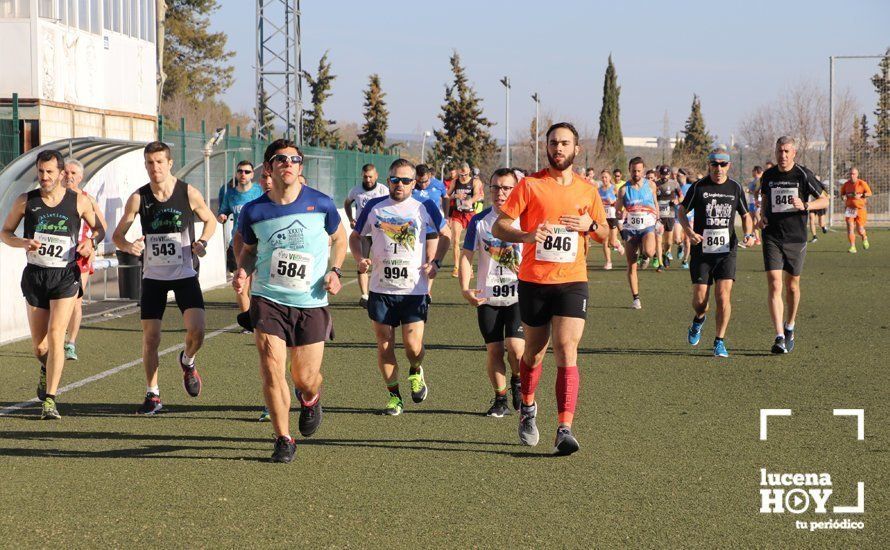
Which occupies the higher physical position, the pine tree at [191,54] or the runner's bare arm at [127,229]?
the pine tree at [191,54]

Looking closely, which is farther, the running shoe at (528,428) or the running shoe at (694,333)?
the running shoe at (694,333)

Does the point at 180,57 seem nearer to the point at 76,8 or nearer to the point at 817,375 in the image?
the point at 76,8

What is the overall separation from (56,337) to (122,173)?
512 inches

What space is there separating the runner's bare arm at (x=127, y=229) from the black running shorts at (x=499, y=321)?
8.30 feet

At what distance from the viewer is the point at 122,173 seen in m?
21.4

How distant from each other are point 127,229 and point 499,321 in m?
2.89

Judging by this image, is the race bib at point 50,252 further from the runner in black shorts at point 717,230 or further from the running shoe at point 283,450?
the runner in black shorts at point 717,230

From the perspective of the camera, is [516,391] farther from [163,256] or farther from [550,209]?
[163,256]

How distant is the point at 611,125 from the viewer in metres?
87.1

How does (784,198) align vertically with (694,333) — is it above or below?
above

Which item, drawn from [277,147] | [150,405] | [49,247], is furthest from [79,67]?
[277,147]

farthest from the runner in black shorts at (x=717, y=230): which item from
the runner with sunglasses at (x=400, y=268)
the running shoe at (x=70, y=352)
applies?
the running shoe at (x=70, y=352)

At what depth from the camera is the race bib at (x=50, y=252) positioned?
9227 mm

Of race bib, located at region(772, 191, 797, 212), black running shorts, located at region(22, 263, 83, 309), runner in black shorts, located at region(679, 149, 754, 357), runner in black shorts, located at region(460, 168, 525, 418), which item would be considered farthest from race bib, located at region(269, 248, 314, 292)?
race bib, located at region(772, 191, 797, 212)
